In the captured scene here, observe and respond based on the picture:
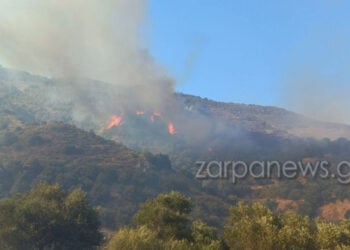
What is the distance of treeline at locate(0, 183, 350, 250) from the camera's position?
49531mm

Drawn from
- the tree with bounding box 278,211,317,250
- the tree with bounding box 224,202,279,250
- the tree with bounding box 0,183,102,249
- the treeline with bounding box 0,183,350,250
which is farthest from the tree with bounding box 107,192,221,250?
the tree with bounding box 0,183,102,249

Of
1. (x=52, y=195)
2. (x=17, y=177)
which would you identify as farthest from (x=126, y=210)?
(x=52, y=195)

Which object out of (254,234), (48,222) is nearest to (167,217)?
(254,234)

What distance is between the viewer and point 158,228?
64.0 metres

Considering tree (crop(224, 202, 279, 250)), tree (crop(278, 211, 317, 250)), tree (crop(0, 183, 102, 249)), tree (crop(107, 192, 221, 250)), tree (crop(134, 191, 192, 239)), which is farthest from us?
tree (crop(0, 183, 102, 249))

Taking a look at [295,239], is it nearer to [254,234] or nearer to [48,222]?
[254,234]

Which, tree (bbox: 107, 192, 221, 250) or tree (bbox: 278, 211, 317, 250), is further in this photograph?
tree (bbox: 107, 192, 221, 250)

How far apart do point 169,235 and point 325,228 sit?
2163cm

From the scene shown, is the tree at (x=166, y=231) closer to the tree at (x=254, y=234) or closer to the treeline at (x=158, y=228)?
the treeline at (x=158, y=228)

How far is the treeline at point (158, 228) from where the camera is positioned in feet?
163

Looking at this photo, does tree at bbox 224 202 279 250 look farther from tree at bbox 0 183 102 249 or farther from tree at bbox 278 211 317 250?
tree at bbox 0 183 102 249

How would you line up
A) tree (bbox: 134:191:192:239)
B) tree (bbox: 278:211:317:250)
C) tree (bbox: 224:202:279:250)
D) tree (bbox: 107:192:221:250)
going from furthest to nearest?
tree (bbox: 134:191:192:239), tree (bbox: 107:192:221:250), tree (bbox: 224:202:279:250), tree (bbox: 278:211:317:250)

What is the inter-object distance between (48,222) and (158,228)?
2069cm

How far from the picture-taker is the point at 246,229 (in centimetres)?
5175
